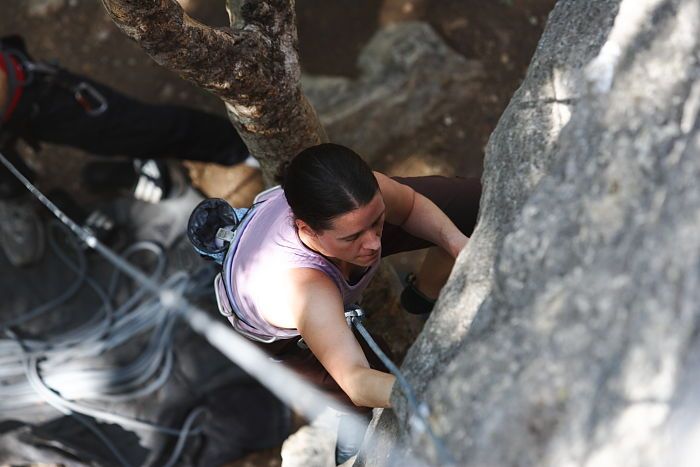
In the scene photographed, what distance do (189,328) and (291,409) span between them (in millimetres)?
630

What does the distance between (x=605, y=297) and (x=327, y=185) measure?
77 centimetres

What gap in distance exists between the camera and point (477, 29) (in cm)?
422

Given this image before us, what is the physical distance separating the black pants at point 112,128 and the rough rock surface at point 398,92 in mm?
636

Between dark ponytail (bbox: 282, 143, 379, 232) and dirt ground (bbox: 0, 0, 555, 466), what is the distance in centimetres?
210

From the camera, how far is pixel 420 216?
216 cm

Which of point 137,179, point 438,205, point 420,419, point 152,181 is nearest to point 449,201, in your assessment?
point 438,205

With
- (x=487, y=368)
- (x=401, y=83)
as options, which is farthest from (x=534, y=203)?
(x=401, y=83)

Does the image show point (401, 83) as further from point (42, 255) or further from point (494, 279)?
point (494, 279)

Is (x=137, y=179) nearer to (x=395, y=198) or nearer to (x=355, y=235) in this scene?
(x=395, y=198)

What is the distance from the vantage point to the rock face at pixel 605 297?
40.9 inches

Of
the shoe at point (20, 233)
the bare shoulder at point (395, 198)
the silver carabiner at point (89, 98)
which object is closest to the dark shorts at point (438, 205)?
the bare shoulder at point (395, 198)

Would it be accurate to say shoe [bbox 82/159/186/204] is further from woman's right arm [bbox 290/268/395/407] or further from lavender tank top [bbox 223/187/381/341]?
woman's right arm [bbox 290/268/395/407]

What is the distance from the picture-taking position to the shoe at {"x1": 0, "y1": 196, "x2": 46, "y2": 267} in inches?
146

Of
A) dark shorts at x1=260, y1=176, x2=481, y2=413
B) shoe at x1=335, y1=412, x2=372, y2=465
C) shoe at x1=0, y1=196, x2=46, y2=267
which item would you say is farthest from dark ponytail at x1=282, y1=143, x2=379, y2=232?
shoe at x1=0, y1=196, x2=46, y2=267
